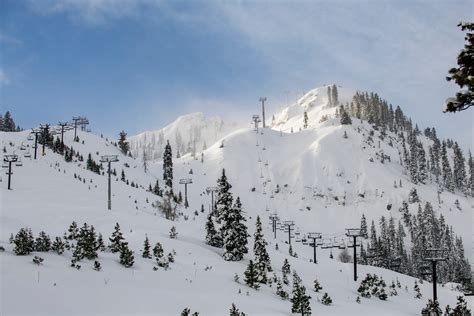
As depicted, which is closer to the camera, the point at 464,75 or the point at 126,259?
the point at 464,75

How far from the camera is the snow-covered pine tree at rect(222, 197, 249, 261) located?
3578 centimetres

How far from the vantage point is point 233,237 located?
36.2 meters

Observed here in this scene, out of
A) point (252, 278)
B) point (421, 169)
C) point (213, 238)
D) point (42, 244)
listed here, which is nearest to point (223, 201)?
point (213, 238)

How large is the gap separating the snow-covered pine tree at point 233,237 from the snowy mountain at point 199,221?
4.13ft

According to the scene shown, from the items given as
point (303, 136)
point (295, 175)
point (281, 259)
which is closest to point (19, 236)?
point (281, 259)

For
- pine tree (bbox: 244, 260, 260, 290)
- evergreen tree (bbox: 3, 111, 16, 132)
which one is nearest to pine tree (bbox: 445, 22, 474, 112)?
pine tree (bbox: 244, 260, 260, 290)

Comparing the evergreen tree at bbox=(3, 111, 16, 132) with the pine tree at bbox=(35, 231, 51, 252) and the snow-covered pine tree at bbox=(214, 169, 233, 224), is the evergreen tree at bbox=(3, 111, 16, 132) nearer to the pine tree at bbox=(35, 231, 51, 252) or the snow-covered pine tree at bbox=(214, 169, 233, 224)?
the snow-covered pine tree at bbox=(214, 169, 233, 224)

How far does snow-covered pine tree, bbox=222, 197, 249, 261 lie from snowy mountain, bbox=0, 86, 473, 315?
1.26 metres

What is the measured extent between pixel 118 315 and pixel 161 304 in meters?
2.69

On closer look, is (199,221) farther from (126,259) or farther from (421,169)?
(421,169)

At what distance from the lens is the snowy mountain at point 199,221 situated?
16828mm

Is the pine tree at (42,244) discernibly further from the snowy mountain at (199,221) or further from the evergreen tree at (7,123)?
the evergreen tree at (7,123)

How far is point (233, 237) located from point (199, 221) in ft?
86.8

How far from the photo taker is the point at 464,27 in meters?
7.78
